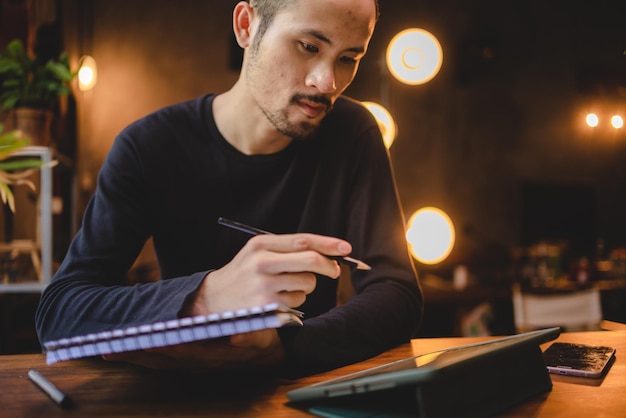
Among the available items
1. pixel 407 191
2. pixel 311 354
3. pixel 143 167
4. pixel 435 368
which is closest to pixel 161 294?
pixel 311 354

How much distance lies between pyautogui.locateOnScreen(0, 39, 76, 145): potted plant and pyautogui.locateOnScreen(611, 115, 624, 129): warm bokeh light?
2540mm

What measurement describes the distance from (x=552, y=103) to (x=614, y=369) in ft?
18.6

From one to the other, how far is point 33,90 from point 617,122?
2.81m

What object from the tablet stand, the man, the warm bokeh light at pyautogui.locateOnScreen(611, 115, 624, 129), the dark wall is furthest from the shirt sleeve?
the dark wall

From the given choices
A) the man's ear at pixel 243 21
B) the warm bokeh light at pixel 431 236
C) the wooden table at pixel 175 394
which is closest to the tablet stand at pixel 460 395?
the wooden table at pixel 175 394

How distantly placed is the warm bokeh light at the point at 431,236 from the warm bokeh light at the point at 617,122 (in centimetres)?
256

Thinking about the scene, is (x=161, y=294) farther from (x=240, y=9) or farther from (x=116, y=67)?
(x=116, y=67)

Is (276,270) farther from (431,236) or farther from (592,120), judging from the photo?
(431,236)

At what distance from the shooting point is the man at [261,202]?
82 centimetres

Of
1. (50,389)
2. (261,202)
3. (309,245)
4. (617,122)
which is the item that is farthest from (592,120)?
(50,389)

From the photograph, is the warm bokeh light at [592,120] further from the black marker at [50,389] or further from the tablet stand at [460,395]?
the black marker at [50,389]

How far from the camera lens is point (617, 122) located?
1.27 meters

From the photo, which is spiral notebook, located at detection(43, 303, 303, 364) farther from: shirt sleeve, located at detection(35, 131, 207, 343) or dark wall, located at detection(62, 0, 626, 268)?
dark wall, located at detection(62, 0, 626, 268)

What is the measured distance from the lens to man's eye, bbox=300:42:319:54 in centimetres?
114
